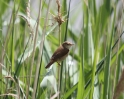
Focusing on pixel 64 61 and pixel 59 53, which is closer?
pixel 59 53

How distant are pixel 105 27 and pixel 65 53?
775 millimetres

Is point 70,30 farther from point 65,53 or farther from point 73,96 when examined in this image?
point 65,53

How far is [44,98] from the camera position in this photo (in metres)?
1.47

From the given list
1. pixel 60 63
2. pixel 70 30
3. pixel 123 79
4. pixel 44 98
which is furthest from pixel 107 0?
pixel 123 79

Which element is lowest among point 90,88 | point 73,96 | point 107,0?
point 73,96

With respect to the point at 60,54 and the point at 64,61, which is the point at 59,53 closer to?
the point at 60,54

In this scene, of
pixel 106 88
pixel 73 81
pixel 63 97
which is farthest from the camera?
pixel 73 81

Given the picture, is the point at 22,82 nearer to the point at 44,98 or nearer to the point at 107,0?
the point at 44,98

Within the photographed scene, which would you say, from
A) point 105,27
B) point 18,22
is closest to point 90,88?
point 105,27

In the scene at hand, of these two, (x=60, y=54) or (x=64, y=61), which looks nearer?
(x=60, y=54)

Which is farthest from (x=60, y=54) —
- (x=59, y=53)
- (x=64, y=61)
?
(x=64, y=61)

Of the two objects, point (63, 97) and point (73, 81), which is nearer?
point (63, 97)

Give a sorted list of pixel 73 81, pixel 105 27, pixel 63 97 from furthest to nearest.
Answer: pixel 105 27 → pixel 73 81 → pixel 63 97

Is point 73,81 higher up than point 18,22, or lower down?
lower down
